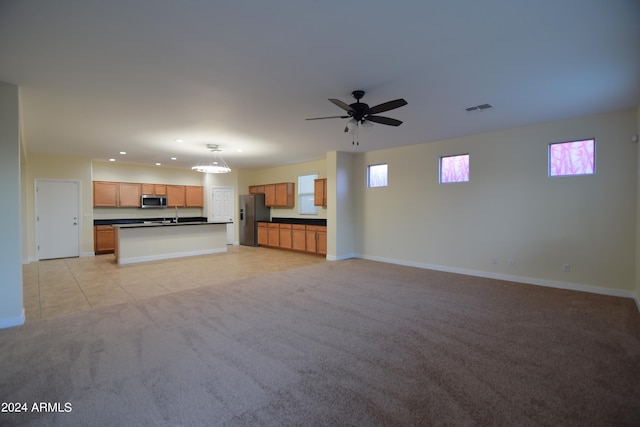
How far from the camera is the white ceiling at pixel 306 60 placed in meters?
2.06

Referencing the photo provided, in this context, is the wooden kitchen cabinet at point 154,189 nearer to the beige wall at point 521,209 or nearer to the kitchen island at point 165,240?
the kitchen island at point 165,240

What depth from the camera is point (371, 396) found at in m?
2.06

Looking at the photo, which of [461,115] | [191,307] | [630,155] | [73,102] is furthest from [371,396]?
[630,155]

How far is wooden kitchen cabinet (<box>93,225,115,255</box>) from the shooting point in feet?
26.4

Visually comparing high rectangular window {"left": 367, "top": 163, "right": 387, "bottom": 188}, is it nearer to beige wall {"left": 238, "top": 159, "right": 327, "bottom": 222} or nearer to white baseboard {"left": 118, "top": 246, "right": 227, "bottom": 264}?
beige wall {"left": 238, "top": 159, "right": 327, "bottom": 222}

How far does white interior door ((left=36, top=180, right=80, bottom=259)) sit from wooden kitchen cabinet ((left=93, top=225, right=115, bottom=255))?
1.30ft

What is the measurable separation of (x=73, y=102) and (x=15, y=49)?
51.0 inches

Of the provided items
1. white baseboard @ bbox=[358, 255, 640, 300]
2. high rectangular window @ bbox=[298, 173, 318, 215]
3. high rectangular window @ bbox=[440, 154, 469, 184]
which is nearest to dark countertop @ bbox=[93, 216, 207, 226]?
high rectangular window @ bbox=[298, 173, 318, 215]

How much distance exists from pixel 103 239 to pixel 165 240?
2.15 m

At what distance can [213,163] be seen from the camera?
829 centimetres

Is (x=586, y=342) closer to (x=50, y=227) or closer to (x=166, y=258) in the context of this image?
(x=166, y=258)

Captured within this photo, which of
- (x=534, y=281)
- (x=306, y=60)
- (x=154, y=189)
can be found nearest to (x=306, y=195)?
(x=154, y=189)

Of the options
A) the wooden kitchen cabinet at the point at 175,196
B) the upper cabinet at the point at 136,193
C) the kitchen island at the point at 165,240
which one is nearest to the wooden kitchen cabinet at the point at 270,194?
the kitchen island at the point at 165,240

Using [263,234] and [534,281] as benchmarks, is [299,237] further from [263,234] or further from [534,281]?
[534,281]
